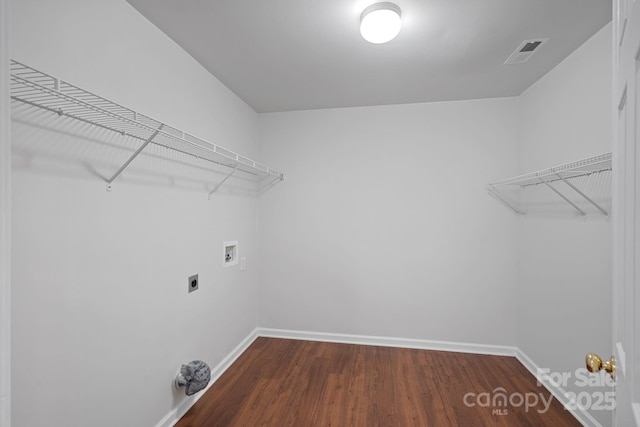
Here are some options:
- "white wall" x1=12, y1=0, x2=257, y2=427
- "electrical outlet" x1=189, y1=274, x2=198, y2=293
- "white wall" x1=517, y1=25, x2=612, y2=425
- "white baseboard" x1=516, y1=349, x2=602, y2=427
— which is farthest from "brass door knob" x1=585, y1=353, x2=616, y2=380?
"electrical outlet" x1=189, y1=274, x2=198, y2=293

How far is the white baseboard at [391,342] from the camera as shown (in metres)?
2.78

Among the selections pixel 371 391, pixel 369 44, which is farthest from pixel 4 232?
pixel 371 391

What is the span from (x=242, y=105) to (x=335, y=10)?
60.5 inches

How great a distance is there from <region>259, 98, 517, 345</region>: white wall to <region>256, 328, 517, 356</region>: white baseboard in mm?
57

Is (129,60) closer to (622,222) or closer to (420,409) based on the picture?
(622,222)

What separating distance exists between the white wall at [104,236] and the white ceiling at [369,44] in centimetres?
29

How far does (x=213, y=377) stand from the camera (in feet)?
7.69

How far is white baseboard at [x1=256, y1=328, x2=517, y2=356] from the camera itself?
2783 millimetres

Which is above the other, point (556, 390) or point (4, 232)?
point (4, 232)

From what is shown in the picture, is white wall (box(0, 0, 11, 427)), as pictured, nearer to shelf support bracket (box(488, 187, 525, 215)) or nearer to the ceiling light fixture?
the ceiling light fixture

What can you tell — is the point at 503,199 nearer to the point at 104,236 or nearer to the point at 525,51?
the point at 525,51

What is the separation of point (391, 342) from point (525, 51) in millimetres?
2701

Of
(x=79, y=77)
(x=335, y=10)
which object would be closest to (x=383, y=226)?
(x=335, y=10)

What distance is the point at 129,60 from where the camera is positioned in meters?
1.54
